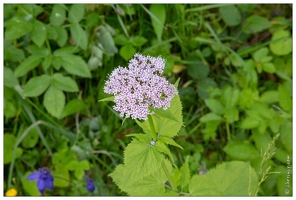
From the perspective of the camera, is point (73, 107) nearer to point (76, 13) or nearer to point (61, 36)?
point (61, 36)

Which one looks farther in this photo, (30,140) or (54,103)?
(30,140)

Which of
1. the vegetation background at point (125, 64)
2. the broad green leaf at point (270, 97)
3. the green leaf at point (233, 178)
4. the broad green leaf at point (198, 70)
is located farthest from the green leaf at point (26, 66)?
the broad green leaf at point (270, 97)

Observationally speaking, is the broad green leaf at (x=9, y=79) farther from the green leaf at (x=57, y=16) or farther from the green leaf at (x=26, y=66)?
the green leaf at (x=57, y=16)

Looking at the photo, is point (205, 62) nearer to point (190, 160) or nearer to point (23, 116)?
point (190, 160)

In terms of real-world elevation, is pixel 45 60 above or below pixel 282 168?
above

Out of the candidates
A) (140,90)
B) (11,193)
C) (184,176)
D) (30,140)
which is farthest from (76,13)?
(140,90)

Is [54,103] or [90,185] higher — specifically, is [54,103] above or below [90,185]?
above

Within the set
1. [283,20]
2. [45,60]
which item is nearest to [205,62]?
[283,20]
